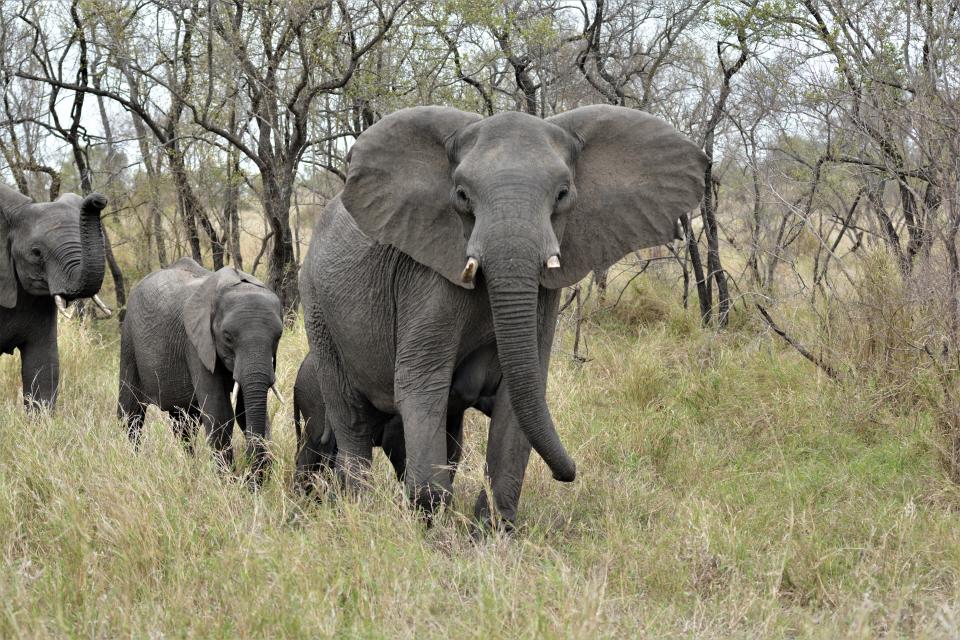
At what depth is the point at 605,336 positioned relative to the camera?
9695 millimetres

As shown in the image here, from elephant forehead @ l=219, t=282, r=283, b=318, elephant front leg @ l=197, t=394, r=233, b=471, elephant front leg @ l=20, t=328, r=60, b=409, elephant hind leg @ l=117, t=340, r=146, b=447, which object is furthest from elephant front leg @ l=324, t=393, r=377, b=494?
elephant front leg @ l=20, t=328, r=60, b=409

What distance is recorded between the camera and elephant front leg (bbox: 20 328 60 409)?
23.4ft

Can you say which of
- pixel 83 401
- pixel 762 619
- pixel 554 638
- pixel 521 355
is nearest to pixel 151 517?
pixel 521 355

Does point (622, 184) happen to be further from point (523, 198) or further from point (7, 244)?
point (7, 244)

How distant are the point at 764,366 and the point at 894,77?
219 cm

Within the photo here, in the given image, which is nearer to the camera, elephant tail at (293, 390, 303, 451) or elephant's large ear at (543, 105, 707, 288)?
elephant's large ear at (543, 105, 707, 288)

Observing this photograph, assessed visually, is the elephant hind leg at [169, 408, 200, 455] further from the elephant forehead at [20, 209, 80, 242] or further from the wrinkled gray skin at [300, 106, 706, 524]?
the wrinkled gray skin at [300, 106, 706, 524]

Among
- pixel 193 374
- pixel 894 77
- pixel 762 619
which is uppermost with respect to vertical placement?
pixel 894 77

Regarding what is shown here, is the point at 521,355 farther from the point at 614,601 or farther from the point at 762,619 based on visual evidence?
the point at 762,619

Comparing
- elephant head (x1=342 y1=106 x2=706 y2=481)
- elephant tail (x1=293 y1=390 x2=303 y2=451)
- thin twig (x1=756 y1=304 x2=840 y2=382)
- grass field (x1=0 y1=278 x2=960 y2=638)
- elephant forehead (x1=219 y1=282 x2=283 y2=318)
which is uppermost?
elephant head (x1=342 y1=106 x2=706 y2=481)

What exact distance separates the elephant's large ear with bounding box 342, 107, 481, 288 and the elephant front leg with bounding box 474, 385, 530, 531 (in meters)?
0.69

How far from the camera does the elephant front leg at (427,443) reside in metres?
4.25

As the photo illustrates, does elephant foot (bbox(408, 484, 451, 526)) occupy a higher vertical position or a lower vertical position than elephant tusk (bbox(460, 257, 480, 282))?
lower

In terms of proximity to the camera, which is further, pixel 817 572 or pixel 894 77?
pixel 894 77
